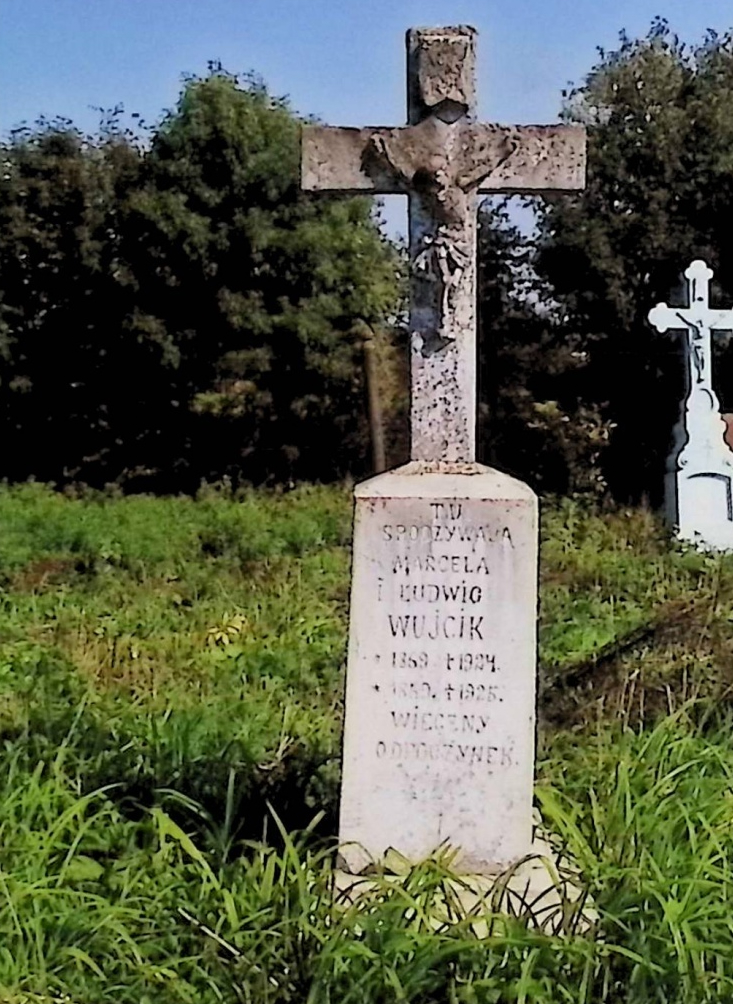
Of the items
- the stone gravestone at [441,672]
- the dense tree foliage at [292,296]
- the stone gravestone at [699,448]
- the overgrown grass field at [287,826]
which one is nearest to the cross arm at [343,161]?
the stone gravestone at [441,672]

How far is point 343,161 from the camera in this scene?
157 inches

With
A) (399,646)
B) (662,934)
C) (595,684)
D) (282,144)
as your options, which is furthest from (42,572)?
(282,144)

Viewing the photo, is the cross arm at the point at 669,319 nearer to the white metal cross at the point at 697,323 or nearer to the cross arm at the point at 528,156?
the white metal cross at the point at 697,323

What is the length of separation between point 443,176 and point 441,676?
1361mm

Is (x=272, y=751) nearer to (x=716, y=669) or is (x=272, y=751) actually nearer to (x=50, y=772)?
(x=50, y=772)

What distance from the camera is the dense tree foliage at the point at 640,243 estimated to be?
1616 centimetres

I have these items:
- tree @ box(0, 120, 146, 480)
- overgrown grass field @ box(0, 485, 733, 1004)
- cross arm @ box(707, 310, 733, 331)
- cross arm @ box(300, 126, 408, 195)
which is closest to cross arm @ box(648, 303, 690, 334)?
cross arm @ box(707, 310, 733, 331)

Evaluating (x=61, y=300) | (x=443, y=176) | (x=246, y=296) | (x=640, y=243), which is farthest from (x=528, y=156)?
(x=61, y=300)

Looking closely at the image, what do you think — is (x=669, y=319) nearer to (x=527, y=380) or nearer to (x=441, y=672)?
(x=527, y=380)

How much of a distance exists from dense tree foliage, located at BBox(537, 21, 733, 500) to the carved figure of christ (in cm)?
1220

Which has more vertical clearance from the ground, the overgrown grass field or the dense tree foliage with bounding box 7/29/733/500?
the dense tree foliage with bounding box 7/29/733/500

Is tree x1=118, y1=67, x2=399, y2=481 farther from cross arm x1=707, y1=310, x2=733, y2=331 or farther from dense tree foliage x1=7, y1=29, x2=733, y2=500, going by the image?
cross arm x1=707, y1=310, x2=733, y2=331

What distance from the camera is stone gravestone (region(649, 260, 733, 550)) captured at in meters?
12.4

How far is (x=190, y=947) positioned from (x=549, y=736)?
7.13 ft
